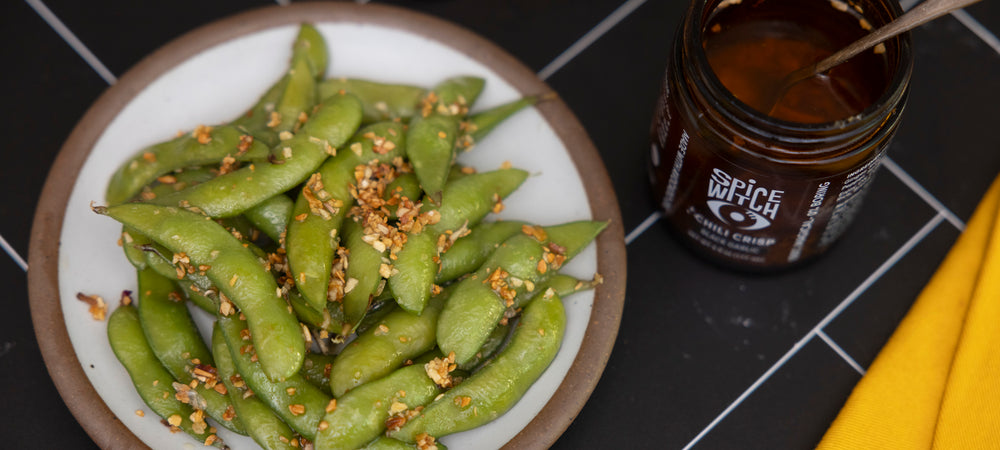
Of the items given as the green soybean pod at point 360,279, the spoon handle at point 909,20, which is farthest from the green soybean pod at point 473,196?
the spoon handle at point 909,20

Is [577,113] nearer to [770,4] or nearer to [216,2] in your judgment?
[770,4]

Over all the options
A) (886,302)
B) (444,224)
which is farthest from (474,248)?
(886,302)

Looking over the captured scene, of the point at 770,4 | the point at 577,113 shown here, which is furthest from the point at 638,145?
the point at 770,4

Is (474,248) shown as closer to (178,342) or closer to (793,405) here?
(178,342)

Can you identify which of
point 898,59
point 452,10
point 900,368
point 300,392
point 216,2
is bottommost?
point 900,368

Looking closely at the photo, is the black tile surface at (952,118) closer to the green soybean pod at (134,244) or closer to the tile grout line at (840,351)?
the tile grout line at (840,351)

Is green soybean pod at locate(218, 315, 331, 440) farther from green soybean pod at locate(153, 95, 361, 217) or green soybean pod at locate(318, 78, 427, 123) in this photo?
green soybean pod at locate(318, 78, 427, 123)
